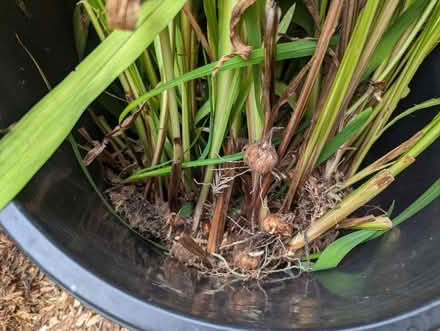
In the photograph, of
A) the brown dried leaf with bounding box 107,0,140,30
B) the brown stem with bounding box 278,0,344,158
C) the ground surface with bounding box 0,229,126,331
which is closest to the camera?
the brown dried leaf with bounding box 107,0,140,30

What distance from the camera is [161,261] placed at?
45 cm

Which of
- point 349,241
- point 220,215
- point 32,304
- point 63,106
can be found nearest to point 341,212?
point 349,241

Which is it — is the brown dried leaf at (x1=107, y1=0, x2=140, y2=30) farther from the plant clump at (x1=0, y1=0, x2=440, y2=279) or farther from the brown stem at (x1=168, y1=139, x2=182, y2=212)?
the brown stem at (x1=168, y1=139, x2=182, y2=212)

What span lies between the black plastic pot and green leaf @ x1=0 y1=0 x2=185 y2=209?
0.03 meters

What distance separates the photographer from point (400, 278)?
39 cm

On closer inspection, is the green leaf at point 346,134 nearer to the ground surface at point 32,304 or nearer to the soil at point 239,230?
the soil at point 239,230

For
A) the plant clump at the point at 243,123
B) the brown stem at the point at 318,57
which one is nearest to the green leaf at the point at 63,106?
the plant clump at the point at 243,123

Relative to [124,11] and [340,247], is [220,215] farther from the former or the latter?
[124,11]

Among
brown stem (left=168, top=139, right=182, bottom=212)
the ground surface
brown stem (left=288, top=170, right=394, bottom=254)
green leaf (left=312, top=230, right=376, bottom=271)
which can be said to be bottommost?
the ground surface

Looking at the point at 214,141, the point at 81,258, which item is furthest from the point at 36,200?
the point at 214,141

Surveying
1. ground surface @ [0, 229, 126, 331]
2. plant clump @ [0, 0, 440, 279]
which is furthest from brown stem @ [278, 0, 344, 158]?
ground surface @ [0, 229, 126, 331]

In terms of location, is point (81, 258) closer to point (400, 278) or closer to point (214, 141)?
point (214, 141)

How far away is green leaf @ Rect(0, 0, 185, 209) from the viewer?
0.96ft

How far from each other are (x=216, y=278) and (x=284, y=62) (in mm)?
271
